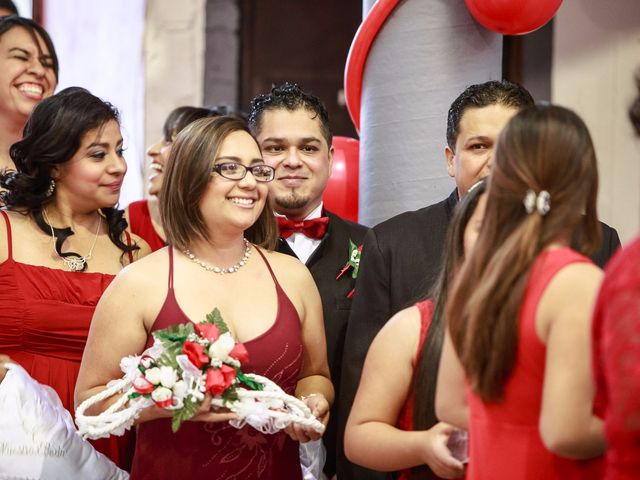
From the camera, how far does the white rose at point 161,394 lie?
7.21ft

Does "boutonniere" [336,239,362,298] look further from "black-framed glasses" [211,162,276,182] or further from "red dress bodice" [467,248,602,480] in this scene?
"red dress bodice" [467,248,602,480]

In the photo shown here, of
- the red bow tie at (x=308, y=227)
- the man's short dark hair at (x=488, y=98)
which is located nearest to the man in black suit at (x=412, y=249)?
the man's short dark hair at (x=488, y=98)

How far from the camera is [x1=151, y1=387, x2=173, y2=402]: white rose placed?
220 centimetres

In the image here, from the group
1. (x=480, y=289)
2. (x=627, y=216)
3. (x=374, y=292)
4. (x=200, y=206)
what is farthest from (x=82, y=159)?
(x=627, y=216)

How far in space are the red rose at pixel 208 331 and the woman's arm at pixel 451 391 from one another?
63 centimetres

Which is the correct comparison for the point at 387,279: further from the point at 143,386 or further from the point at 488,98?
the point at 143,386

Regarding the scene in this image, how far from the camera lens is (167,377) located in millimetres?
2213

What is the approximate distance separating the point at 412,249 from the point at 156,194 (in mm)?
1781

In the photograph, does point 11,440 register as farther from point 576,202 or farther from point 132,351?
point 576,202

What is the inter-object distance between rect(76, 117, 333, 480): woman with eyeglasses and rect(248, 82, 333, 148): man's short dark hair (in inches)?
25.4

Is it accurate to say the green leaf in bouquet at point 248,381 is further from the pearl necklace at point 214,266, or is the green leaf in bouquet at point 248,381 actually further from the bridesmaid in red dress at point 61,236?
the bridesmaid in red dress at point 61,236

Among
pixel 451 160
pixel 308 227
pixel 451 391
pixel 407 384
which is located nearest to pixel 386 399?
pixel 407 384

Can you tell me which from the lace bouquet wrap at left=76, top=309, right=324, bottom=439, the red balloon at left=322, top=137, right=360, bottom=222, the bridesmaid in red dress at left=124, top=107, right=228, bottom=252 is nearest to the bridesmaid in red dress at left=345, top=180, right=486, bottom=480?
the lace bouquet wrap at left=76, top=309, right=324, bottom=439

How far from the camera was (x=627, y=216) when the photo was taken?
4.95 m
